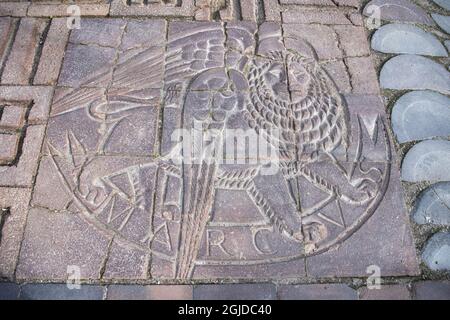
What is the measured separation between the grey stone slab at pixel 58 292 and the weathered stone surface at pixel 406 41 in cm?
265

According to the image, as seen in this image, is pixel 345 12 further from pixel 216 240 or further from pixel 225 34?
pixel 216 240

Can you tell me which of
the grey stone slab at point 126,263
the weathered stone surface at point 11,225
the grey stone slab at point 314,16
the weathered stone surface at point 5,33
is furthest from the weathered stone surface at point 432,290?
the weathered stone surface at point 5,33

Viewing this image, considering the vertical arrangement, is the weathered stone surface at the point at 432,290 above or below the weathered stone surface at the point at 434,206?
below

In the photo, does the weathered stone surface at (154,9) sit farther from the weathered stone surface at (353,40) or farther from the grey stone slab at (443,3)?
the grey stone slab at (443,3)

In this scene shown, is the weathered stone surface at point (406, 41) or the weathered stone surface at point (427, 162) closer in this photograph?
the weathered stone surface at point (427, 162)

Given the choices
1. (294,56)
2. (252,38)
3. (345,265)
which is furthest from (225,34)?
(345,265)

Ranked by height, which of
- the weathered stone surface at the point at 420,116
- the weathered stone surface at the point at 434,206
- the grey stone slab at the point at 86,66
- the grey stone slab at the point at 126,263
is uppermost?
the grey stone slab at the point at 86,66

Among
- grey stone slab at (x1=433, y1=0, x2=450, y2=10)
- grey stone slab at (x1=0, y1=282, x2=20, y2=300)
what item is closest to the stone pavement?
A: grey stone slab at (x1=0, y1=282, x2=20, y2=300)

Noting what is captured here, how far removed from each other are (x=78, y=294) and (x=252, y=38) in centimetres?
218

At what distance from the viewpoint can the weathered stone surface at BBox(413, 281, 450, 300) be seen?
2.58 metres

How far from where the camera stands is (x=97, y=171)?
113 inches

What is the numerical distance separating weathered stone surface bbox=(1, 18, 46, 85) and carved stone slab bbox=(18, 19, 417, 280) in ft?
0.90

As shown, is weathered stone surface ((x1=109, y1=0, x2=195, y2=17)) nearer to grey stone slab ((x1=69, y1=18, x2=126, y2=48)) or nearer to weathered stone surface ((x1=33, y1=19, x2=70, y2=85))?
grey stone slab ((x1=69, y1=18, x2=126, y2=48))

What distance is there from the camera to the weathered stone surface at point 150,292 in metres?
2.52
